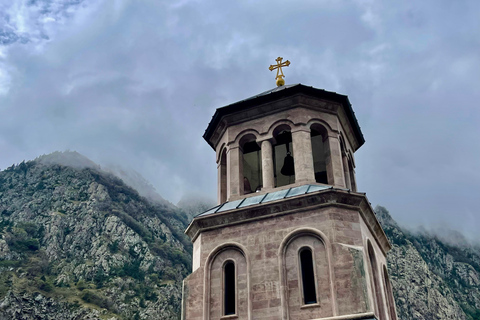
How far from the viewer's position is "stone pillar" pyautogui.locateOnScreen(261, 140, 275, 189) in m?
14.9

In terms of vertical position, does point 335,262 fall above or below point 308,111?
below

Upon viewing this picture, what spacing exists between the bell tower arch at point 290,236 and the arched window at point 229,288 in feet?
0.09

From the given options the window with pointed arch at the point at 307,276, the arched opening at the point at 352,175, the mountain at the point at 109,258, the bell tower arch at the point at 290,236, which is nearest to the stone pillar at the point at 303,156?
the bell tower arch at the point at 290,236

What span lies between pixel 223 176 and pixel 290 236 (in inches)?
186

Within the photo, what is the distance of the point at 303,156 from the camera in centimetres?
1476

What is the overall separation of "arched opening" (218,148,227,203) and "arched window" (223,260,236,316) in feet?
11.5

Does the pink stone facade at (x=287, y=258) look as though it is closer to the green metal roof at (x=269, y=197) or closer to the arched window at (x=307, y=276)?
the arched window at (x=307, y=276)

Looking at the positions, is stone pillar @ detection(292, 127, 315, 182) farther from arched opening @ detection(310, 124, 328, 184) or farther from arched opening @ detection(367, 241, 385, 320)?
arched opening @ detection(367, 241, 385, 320)

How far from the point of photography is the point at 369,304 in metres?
11.3

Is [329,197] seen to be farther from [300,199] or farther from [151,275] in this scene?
[151,275]

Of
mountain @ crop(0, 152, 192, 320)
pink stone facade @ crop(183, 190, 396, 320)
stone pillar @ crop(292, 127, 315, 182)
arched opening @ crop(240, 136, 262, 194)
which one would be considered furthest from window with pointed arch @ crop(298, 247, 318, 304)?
mountain @ crop(0, 152, 192, 320)

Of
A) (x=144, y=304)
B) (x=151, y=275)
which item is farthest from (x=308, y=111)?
(x=151, y=275)

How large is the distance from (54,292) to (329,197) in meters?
83.5

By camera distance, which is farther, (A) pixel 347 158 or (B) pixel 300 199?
(A) pixel 347 158
